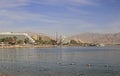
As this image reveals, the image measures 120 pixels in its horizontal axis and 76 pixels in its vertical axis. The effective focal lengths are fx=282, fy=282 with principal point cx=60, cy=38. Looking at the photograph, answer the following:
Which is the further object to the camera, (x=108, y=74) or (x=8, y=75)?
(x=108, y=74)

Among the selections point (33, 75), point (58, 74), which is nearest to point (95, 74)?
point (58, 74)

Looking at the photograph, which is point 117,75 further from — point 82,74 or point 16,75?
point 16,75

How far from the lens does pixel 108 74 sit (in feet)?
126

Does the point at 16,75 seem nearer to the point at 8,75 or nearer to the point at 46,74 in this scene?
the point at 8,75

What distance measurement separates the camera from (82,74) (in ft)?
124

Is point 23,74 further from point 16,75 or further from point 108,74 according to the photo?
point 108,74

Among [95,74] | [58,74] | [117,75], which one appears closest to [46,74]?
[58,74]

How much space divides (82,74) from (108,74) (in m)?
3.61

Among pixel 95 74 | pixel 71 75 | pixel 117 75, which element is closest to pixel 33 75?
pixel 71 75

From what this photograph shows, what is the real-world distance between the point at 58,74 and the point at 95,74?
498 cm

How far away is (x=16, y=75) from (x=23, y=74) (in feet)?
4.37

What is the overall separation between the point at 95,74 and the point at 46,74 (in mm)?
6588

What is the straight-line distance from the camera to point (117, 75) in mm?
37219

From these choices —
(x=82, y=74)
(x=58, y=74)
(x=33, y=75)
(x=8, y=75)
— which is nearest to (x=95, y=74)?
(x=82, y=74)
